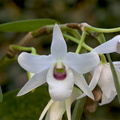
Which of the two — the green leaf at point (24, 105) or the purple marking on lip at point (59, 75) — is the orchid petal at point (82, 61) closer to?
the purple marking on lip at point (59, 75)

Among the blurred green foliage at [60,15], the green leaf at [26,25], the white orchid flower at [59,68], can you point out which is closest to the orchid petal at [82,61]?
the white orchid flower at [59,68]

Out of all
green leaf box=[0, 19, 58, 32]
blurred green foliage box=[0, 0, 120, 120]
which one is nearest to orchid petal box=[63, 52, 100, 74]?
green leaf box=[0, 19, 58, 32]

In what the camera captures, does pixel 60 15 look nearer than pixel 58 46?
No

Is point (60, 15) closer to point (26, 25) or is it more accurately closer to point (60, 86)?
point (26, 25)

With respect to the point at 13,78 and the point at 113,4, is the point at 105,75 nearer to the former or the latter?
the point at 13,78

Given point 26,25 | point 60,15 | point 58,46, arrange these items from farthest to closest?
1. point 60,15
2. point 26,25
3. point 58,46

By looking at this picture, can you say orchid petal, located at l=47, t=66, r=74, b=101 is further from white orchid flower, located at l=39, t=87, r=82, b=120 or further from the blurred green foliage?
the blurred green foliage

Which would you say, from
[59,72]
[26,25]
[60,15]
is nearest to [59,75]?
[59,72]
